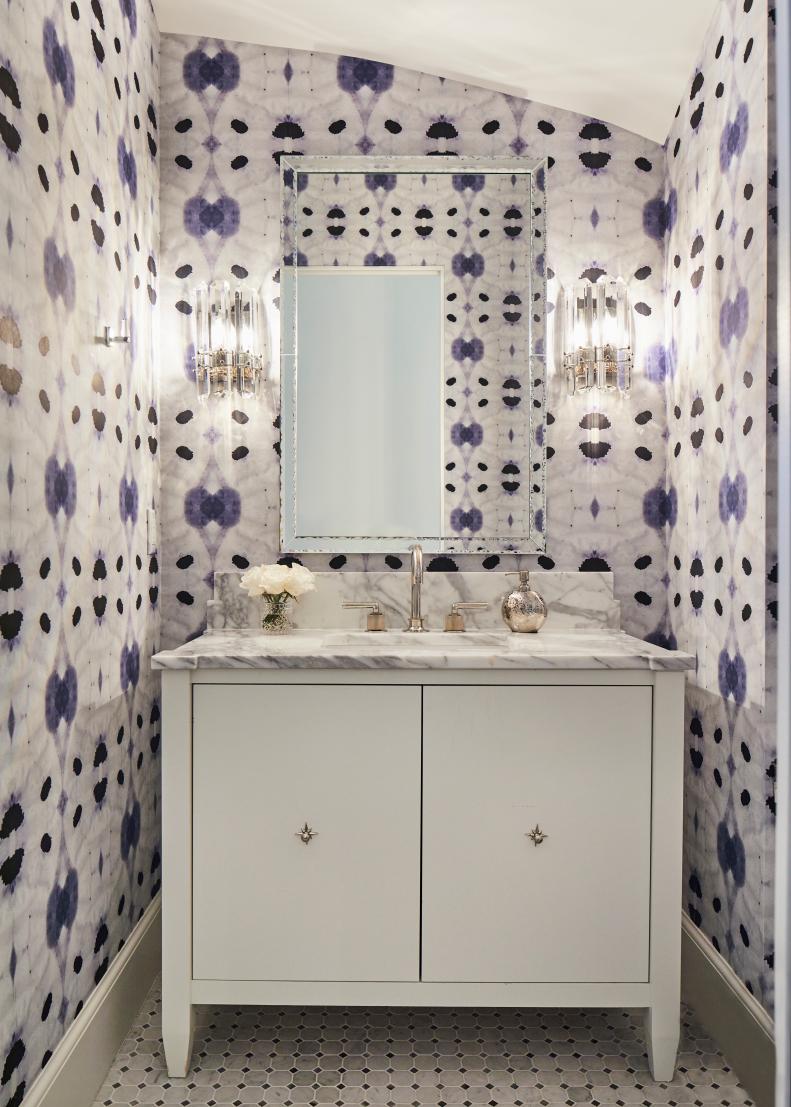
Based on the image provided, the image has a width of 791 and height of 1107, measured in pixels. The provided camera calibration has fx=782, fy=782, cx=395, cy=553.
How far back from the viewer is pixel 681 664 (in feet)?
5.30

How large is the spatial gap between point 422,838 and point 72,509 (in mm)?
978

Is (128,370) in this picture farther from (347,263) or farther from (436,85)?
(436,85)

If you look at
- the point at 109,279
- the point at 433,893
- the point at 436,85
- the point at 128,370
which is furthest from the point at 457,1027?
the point at 436,85

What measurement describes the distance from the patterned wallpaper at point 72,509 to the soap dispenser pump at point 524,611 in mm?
943

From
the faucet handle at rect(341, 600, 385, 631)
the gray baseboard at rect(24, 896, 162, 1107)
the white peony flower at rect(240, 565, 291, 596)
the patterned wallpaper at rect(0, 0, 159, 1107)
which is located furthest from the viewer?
the faucet handle at rect(341, 600, 385, 631)

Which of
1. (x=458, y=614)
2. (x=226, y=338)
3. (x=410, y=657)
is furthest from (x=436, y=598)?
(x=226, y=338)

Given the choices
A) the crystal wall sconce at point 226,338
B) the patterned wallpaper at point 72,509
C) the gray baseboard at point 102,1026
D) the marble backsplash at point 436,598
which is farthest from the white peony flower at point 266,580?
the gray baseboard at point 102,1026

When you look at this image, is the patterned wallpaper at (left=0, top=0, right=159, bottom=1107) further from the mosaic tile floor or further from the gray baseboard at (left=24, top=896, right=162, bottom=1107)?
the mosaic tile floor

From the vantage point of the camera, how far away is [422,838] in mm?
1644

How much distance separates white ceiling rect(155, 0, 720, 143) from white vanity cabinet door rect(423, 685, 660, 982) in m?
1.53

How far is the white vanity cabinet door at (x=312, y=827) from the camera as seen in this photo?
64.6 inches

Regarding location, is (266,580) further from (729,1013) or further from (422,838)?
(729,1013)

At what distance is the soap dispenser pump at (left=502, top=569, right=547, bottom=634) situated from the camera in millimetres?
2035

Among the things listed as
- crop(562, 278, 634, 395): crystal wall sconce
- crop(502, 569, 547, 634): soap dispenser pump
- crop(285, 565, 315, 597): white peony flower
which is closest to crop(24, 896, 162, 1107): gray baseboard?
crop(285, 565, 315, 597): white peony flower
